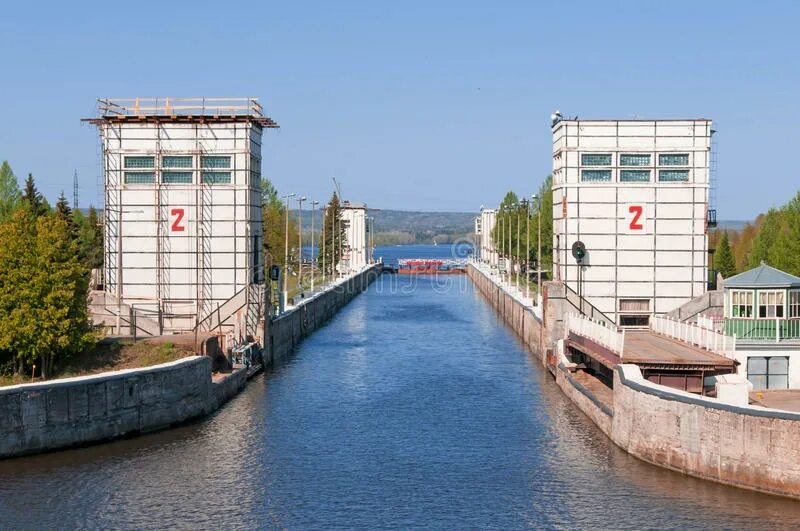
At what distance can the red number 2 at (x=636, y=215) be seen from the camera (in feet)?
211

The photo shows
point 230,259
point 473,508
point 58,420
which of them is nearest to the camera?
point 473,508

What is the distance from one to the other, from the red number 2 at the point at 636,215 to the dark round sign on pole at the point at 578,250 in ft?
11.6

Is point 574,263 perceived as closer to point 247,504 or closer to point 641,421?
point 641,421

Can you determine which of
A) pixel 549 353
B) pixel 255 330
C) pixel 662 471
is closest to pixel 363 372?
pixel 255 330

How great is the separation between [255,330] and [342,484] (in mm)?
29330

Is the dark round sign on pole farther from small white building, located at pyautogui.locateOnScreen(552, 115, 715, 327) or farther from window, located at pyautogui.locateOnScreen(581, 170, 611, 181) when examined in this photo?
window, located at pyautogui.locateOnScreen(581, 170, 611, 181)

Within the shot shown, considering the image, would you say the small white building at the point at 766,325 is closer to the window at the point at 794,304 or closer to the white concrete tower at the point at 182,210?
the window at the point at 794,304

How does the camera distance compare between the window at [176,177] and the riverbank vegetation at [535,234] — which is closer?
the window at [176,177]

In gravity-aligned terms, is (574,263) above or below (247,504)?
above

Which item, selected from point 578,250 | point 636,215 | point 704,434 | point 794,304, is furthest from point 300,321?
point 704,434

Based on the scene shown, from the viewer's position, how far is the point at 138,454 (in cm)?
4053

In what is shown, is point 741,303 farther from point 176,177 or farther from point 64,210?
point 64,210

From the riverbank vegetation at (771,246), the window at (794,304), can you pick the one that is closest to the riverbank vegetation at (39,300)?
the window at (794,304)

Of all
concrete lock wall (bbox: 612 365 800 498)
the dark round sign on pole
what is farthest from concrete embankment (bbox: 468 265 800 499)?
the dark round sign on pole
